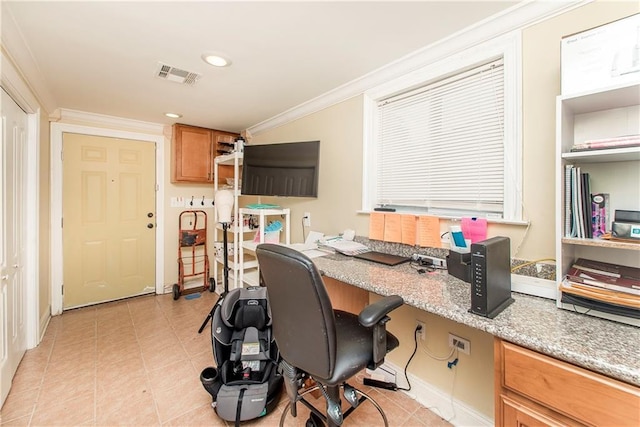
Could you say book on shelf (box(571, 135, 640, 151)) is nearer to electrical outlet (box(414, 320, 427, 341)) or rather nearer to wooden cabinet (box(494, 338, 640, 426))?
wooden cabinet (box(494, 338, 640, 426))

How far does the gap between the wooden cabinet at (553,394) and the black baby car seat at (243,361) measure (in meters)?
1.24

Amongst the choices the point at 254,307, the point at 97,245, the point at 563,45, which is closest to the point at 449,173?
the point at 563,45

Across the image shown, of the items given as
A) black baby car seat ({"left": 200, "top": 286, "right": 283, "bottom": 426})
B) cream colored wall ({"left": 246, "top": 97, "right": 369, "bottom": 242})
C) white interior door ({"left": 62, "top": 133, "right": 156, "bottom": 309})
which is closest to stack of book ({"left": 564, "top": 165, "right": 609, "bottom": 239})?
cream colored wall ({"left": 246, "top": 97, "right": 369, "bottom": 242})

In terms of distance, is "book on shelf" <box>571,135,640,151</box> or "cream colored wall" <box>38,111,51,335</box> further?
"cream colored wall" <box>38,111,51,335</box>

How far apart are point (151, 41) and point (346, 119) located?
149 centimetres

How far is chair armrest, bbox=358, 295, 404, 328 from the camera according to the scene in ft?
3.59

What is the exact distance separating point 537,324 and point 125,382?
251 cm

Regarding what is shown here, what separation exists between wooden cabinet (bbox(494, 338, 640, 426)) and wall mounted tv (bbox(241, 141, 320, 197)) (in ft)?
5.91

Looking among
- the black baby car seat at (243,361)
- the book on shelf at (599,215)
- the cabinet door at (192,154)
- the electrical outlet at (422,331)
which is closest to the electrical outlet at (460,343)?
the electrical outlet at (422,331)

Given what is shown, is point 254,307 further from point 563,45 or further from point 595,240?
point 563,45

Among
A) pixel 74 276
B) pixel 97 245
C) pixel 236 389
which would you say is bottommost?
pixel 236 389

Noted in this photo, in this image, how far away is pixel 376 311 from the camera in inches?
44.5

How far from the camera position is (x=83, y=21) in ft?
4.97

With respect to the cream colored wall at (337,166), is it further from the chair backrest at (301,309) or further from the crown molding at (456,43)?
the chair backrest at (301,309)
